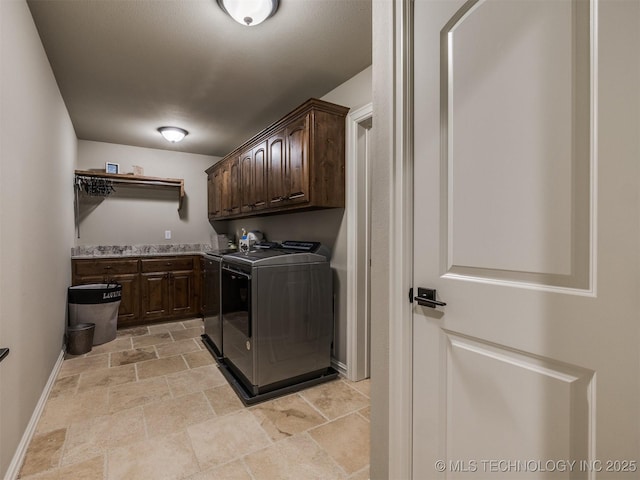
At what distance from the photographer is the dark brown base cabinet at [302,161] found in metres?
2.41

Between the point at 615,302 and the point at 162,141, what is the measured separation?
492 cm

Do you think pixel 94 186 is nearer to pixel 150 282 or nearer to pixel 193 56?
pixel 150 282

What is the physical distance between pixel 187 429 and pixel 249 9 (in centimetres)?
252

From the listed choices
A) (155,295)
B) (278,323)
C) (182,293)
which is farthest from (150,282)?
(278,323)

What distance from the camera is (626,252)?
65 centimetres

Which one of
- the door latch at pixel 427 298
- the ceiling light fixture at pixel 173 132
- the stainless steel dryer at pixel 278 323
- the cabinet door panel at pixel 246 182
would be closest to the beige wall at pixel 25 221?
the ceiling light fixture at pixel 173 132

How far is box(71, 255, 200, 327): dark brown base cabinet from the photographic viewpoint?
378cm

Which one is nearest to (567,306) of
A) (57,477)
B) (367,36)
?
(367,36)

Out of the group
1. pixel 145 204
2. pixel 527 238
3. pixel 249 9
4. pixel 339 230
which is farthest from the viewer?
pixel 145 204

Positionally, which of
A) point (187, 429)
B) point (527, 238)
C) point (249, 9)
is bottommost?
point (187, 429)

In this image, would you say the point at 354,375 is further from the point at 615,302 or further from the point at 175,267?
the point at 175,267

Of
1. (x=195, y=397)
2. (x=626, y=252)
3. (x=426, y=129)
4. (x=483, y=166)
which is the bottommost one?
(x=195, y=397)

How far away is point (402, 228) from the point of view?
3.64ft

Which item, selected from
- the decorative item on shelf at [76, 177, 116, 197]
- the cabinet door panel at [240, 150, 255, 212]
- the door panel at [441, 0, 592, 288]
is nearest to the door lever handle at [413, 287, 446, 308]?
the door panel at [441, 0, 592, 288]
